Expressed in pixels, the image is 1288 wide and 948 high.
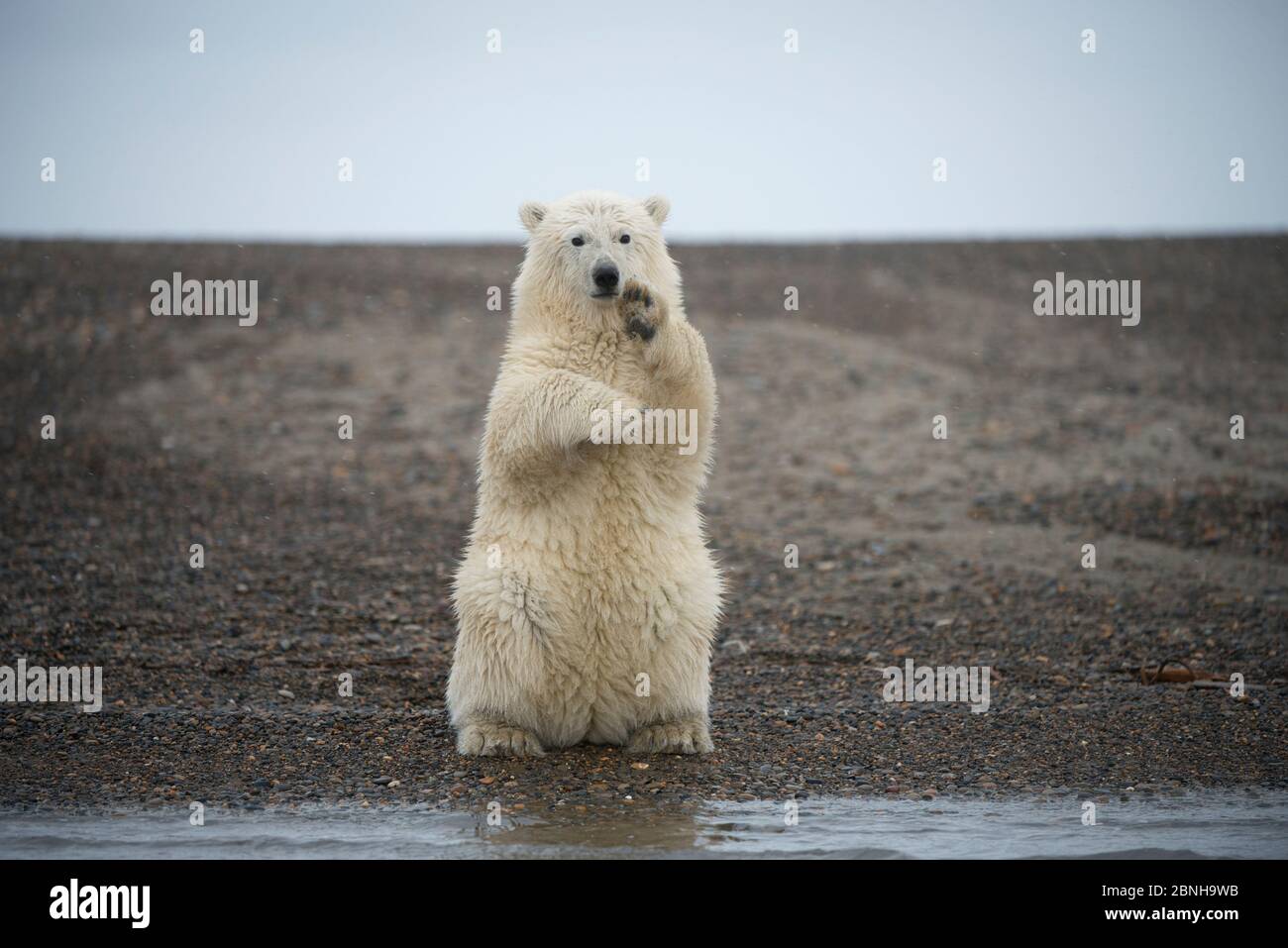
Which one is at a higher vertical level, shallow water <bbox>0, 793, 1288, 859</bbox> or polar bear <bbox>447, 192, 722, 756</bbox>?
polar bear <bbox>447, 192, 722, 756</bbox>

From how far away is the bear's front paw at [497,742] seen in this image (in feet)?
23.8

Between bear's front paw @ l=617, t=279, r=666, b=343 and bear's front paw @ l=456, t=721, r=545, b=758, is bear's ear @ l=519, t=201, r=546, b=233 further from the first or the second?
bear's front paw @ l=456, t=721, r=545, b=758

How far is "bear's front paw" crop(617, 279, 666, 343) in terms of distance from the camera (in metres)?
6.89

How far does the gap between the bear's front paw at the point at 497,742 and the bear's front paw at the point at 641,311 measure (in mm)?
2093

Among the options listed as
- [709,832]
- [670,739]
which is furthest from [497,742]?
[709,832]

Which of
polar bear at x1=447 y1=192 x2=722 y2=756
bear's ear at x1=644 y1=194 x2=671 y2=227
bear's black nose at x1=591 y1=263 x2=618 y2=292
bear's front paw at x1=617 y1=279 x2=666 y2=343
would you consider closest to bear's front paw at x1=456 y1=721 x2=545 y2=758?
polar bear at x1=447 y1=192 x2=722 y2=756

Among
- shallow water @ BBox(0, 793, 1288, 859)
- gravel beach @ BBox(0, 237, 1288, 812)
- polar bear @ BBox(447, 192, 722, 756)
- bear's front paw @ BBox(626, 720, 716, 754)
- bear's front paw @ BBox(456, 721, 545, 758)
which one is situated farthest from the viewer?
gravel beach @ BBox(0, 237, 1288, 812)

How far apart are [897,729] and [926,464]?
700 cm

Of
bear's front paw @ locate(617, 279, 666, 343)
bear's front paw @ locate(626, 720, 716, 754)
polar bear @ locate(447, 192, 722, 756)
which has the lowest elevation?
bear's front paw @ locate(626, 720, 716, 754)

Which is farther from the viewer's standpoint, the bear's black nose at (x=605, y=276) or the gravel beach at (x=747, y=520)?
the gravel beach at (x=747, y=520)

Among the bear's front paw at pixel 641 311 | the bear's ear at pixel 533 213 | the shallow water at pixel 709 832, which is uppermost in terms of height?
the bear's ear at pixel 533 213

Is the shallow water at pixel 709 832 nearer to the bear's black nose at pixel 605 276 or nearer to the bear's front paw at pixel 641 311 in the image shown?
the bear's front paw at pixel 641 311

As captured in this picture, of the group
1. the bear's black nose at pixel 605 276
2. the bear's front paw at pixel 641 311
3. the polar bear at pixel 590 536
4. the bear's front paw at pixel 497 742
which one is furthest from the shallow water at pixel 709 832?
the bear's black nose at pixel 605 276

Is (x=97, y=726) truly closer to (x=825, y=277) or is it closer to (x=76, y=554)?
(x=76, y=554)
